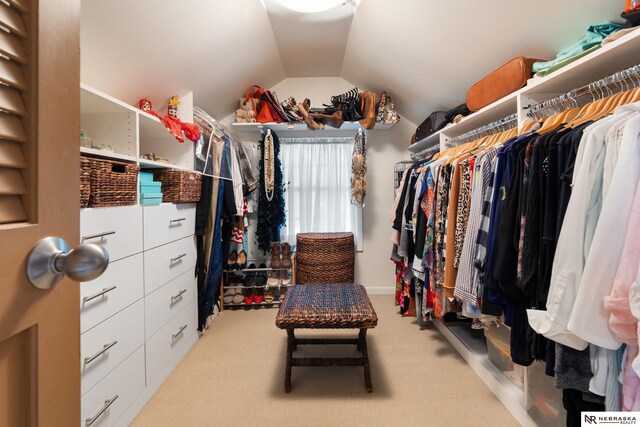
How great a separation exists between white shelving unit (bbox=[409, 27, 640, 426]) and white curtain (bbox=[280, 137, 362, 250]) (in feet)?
4.81

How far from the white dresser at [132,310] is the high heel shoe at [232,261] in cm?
80

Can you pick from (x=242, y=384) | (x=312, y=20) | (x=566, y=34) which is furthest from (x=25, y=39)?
(x=312, y=20)

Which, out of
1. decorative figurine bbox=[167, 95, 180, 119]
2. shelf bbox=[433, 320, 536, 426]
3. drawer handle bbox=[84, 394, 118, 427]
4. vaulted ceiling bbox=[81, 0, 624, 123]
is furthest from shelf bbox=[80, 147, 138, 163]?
shelf bbox=[433, 320, 536, 426]

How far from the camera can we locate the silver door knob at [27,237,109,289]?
0.37m

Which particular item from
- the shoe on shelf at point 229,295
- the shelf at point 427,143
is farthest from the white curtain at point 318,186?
the shoe on shelf at point 229,295

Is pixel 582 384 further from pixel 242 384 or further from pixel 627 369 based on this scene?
pixel 242 384

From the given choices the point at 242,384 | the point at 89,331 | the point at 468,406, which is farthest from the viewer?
the point at 242,384

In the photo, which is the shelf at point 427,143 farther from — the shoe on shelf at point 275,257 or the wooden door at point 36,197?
the wooden door at point 36,197

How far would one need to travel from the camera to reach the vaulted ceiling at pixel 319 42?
1.44 meters

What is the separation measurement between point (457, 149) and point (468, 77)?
0.56 metres

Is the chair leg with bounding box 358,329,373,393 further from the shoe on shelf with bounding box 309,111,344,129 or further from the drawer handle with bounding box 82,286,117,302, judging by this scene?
the shoe on shelf with bounding box 309,111,344,129

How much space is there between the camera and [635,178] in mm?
733

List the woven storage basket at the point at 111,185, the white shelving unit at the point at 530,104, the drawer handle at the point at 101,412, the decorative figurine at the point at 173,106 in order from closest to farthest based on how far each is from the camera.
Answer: the white shelving unit at the point at 530,104
the drawer handle at the point at 101,412
the woven storage basket at the point at 111,185
the decorative figurine at the point at 173,106

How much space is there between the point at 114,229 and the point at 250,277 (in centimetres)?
173
